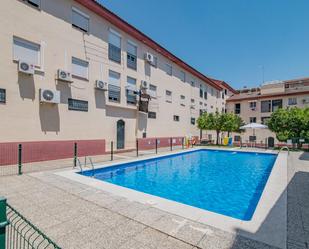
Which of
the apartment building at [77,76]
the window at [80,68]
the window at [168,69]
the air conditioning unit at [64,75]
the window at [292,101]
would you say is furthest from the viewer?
the window at [292,101]

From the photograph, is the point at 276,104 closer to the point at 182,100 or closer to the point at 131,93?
the point at 182,100

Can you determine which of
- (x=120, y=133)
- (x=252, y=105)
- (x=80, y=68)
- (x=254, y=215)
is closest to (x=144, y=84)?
(x=120, y=133)

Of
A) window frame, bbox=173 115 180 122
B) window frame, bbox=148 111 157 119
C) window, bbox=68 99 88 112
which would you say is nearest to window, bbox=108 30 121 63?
window, bbox=68 99 88 112

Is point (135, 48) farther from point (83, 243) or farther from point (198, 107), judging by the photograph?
point (83, 243)

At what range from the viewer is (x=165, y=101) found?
21266mm

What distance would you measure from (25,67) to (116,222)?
9.71 metres

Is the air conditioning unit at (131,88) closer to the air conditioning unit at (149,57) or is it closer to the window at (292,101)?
the air conditioning unit at (149,57)

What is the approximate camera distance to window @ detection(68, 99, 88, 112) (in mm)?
11789

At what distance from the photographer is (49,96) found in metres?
10.3

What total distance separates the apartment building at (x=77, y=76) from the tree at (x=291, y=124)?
11879 millimetres

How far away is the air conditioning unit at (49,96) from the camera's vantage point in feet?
33.1

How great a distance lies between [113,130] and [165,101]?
846cm

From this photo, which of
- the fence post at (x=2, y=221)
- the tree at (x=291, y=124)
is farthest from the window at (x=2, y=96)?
the tree at (x=291, y=124)

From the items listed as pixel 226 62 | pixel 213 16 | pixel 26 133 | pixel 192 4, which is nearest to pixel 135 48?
pixel 192 4
